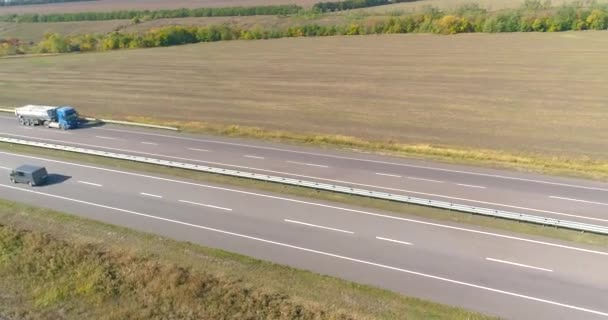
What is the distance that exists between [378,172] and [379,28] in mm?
98981

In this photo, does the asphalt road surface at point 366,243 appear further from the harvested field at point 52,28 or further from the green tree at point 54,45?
the harvested field at point 52,28

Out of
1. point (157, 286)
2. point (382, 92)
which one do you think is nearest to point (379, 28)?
point (382, 92)

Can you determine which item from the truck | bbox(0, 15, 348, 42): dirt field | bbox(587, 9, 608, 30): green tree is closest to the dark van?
the truck

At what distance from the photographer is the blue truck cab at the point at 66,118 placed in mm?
49000

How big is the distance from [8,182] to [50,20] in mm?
161533

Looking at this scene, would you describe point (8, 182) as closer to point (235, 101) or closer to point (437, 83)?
point (235, 101)

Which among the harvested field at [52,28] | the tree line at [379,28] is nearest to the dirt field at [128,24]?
the harvested field at [52,28]

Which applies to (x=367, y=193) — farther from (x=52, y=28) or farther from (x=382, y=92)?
(x=52, y=28)

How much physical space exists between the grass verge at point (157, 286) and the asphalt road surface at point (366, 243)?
1.21 m

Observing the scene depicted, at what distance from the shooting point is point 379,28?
126m

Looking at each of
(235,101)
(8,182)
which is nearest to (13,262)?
(8,182)

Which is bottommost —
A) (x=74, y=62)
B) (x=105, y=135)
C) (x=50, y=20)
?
(x=105, y=135)

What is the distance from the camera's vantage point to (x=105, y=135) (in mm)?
47250

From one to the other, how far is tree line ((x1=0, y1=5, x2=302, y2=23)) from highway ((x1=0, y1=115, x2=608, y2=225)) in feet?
415
